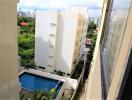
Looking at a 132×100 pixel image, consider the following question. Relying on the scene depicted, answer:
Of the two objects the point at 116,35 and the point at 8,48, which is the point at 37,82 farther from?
the point at 116,35

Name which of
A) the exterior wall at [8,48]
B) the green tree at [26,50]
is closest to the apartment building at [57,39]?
the green tree at [26,50]

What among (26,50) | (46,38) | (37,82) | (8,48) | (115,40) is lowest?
(37,82)

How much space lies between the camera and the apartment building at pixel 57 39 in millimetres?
10953

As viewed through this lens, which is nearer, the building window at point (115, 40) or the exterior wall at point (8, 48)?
the building window at point (115, 40)

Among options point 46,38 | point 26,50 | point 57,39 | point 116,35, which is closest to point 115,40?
point 116,35

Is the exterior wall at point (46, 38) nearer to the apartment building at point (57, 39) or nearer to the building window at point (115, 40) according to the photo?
the apartment building at point (57, 39)

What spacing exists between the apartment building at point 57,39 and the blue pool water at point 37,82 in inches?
92.1

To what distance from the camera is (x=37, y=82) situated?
948cm

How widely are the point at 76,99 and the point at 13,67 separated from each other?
24.8 feet

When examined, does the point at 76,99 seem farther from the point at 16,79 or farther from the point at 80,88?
the point at 16,79

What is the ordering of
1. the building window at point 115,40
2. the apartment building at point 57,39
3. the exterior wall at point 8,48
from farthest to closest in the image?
the apartment building at point 57,39
the exterior wall at point 8,48
the building window at point 115,40

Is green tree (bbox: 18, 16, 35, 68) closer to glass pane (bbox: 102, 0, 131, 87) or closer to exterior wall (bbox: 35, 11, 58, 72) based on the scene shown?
exterior wall (bbox: 35, 11, 58, 72)

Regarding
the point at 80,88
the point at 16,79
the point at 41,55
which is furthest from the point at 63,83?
the point at 16,79

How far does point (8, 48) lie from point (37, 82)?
7838mm
